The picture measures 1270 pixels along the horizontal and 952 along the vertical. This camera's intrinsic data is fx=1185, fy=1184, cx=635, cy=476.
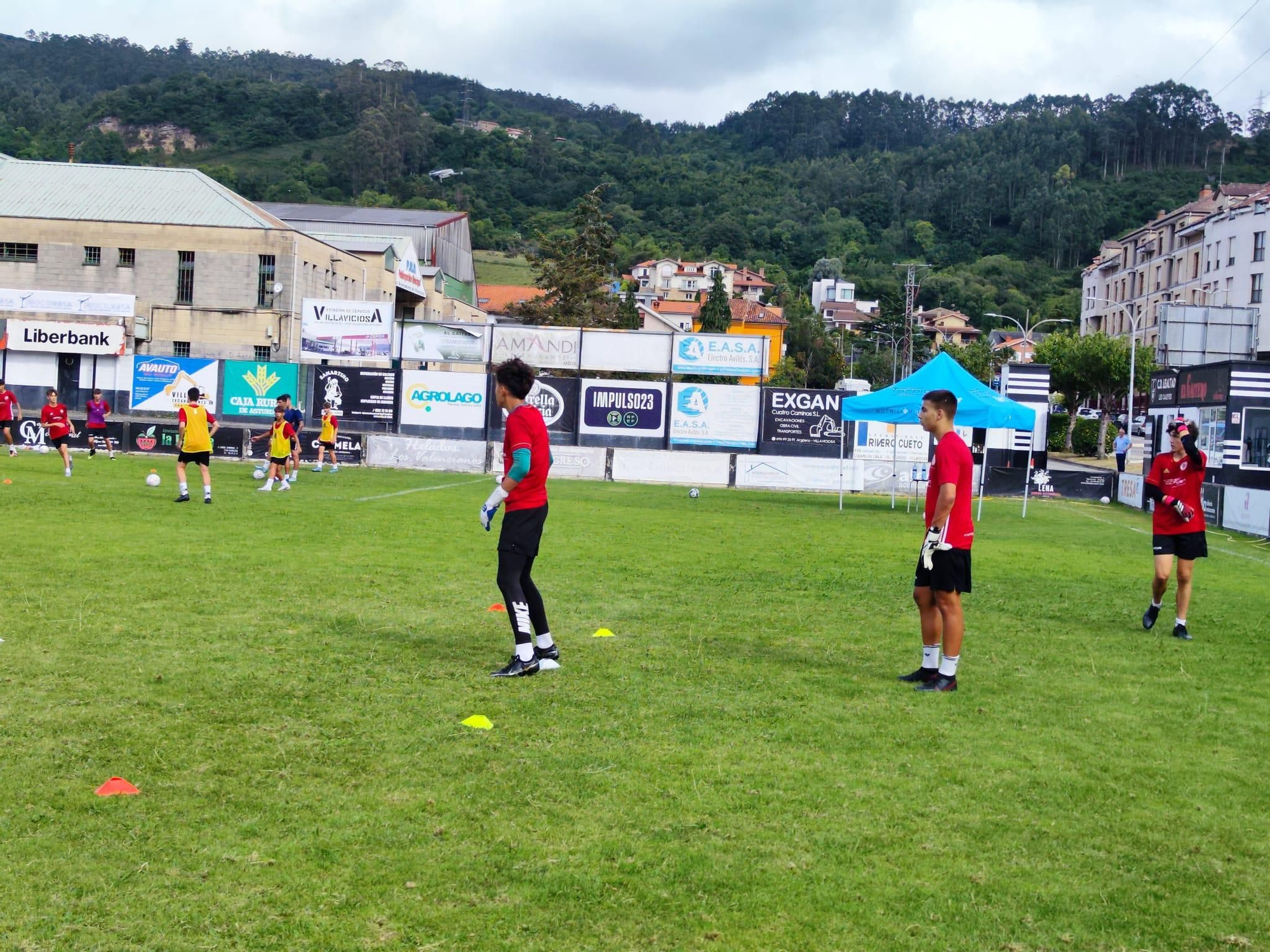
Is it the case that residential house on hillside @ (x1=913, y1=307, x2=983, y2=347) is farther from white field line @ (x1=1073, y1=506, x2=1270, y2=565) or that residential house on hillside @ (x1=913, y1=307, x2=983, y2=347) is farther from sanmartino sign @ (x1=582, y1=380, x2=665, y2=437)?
white field line @ (x1=1073, y1=506, x2=1270, y2=565)

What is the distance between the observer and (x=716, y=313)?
4493 inches

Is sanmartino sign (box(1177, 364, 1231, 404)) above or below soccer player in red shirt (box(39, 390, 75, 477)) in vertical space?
above

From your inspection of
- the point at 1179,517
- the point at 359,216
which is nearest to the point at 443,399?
the point at 1179,517

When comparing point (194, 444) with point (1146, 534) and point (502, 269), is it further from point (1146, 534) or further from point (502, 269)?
point (502, 269)

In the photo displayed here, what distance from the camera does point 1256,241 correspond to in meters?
75.9

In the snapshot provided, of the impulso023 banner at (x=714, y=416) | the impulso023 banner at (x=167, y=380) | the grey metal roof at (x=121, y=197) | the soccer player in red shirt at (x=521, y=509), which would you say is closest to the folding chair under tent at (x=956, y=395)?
the impulso023 banner at (x=714, y=416)

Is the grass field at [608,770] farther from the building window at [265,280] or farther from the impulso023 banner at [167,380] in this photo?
the building window at [265,280]

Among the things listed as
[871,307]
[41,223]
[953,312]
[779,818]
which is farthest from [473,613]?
[871,307]

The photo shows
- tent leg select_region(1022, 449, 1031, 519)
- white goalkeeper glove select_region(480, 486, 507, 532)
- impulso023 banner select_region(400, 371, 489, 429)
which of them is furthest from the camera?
impulso023 banner select_region(400, 371, 489, 429)

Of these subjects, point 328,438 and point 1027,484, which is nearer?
point 1027,484

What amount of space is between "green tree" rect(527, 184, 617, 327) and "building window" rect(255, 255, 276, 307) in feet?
75.6

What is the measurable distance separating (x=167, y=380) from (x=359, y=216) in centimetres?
4704

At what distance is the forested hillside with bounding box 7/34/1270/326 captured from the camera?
14675 centimetres

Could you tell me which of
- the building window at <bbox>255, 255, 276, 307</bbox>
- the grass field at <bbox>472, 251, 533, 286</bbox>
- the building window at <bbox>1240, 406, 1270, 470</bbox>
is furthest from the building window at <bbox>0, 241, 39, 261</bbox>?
the grass field at <bbox>472, 251, 533, 286</bbox>
